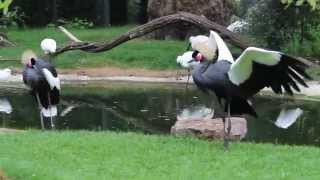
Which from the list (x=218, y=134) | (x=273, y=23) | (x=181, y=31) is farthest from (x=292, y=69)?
(x=181, y=31)

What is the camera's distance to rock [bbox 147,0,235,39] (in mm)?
20938

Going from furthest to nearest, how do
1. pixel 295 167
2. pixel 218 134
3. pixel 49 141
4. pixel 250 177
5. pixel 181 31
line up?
pixel 181 31 → pixel 218 134 → pixel 49 141 → pixel 295 167 → pixel 250 177

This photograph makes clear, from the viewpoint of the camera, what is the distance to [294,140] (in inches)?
395

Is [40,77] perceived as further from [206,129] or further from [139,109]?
[139,109]

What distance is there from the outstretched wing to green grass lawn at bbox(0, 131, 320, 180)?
704 millimetres

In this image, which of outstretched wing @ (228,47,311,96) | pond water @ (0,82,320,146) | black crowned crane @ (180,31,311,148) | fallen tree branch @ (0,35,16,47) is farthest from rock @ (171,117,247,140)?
fallen tree branch @ (0,35,16,47)

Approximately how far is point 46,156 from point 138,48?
12.4 meters

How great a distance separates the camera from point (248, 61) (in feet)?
23.7

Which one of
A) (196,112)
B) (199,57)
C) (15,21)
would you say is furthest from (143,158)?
(15,21)

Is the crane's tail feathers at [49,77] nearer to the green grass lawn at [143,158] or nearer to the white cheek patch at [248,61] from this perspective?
the green grass lawn at [143,158]

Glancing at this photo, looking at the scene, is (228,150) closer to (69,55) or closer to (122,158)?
(122,158)

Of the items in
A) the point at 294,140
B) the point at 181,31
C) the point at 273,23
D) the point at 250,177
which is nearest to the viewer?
the point at 250,177

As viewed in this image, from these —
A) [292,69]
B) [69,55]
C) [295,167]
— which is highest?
[292,69]

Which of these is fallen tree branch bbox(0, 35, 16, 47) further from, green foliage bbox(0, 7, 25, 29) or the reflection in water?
the reflection in water
